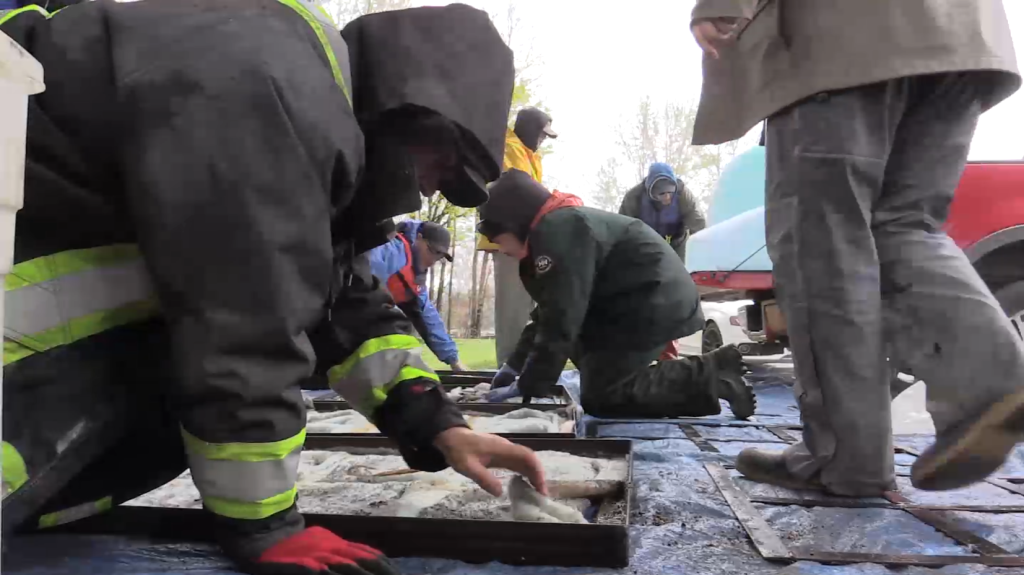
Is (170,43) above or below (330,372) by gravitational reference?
above

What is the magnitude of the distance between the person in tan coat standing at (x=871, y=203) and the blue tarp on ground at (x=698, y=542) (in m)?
0.11

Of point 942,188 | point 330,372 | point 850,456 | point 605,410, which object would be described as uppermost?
point 942,188

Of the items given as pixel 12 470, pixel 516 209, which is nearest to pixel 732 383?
pixel 516 209

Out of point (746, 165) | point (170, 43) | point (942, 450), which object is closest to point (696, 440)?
point (942, 450)

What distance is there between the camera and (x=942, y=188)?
51.0 inches

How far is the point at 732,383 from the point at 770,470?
922 millimetres

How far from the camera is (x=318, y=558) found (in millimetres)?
839

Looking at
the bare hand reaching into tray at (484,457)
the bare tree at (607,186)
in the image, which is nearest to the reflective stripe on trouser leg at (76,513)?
the bare hand reaching into tray at (484,457)

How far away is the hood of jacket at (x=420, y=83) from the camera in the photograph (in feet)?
2.99

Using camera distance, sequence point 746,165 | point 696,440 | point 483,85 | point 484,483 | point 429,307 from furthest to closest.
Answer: point 746,165, point 429,307, point 696,440, point 484,483, point 483,85

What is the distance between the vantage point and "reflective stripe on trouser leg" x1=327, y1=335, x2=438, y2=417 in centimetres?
112

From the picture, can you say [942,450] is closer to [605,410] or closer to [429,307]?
[605,410]

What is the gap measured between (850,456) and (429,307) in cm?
293

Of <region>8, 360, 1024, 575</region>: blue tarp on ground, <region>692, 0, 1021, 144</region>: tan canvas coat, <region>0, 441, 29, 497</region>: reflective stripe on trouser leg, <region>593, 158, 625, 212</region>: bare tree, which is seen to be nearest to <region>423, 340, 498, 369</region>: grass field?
<region>8, 360, 1024, 575</region>: blue tarp on ground
